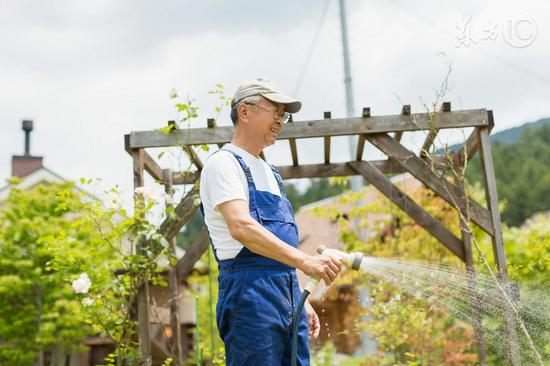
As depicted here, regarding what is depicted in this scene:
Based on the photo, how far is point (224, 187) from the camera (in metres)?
2.08

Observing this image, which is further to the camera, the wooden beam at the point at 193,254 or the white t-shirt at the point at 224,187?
the wooden beam at the point at 193,254

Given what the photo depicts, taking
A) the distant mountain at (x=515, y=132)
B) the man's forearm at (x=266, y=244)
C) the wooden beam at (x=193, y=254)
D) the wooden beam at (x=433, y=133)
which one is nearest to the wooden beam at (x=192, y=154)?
the wooden beam at (x=193, y=254)

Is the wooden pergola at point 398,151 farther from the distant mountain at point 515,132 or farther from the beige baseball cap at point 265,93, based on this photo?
the distant mountain at point 515,132

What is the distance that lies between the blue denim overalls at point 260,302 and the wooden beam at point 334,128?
98.8 inches

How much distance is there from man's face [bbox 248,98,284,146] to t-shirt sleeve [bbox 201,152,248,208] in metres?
0.18

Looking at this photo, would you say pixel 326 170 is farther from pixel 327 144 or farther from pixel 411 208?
pixel 411 208

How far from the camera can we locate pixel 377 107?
4.71 metres

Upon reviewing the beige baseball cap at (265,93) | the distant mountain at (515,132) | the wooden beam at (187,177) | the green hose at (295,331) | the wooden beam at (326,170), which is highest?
the distant mountain at (515,132)

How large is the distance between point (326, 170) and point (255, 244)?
363 centimetres

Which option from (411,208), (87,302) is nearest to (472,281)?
(411,208)

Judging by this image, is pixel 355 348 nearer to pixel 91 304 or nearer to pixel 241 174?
pixel 91 304

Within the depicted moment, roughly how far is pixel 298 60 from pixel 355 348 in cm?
764

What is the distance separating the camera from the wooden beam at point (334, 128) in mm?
A: 4547

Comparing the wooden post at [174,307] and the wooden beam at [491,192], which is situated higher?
the wooden beam at [491,192]
